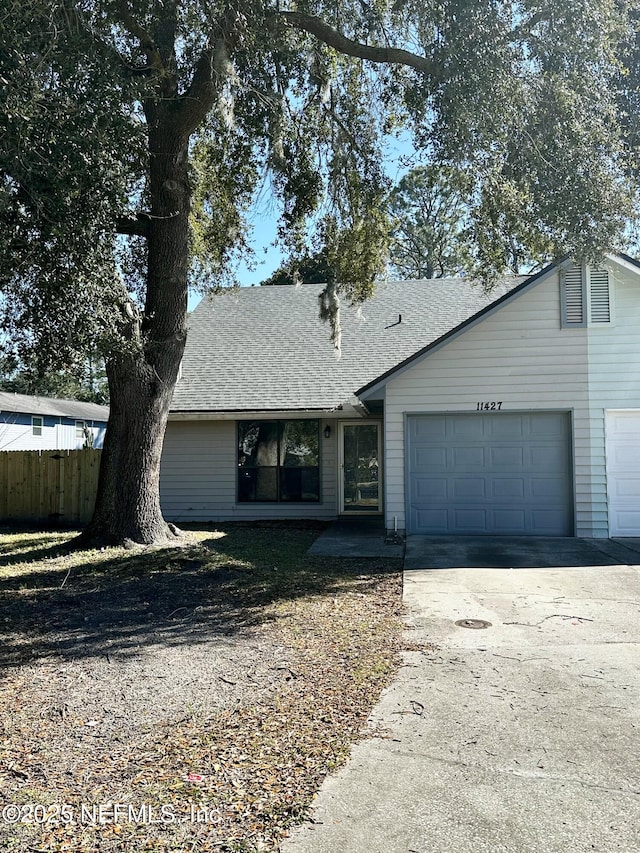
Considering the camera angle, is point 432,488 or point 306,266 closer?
point 432,488

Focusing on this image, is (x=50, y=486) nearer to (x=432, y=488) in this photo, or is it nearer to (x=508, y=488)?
(x=432, y=488)

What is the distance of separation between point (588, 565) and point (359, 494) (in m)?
6.52

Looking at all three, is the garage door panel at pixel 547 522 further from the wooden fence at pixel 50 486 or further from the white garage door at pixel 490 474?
the wooden fence at pixel 50 486

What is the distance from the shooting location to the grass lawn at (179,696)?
294cm

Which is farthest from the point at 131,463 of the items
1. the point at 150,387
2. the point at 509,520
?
the point at 509,520

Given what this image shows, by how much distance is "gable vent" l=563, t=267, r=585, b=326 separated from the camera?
1148 centimetres

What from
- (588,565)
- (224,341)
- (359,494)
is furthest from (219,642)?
(224,341)

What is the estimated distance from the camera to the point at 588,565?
918 cm

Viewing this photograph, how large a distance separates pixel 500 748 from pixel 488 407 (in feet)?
28.5

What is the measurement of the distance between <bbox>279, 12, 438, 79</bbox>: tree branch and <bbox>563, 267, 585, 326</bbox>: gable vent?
15.3 ft

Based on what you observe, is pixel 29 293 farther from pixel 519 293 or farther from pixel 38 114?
pixel 519 293

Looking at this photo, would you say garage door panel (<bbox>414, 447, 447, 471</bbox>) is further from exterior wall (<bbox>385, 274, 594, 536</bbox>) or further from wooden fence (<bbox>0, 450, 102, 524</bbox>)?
wooden fence (<bbox>0, 450, 102, 524</bbox>)

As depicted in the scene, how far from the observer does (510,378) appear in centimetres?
1175

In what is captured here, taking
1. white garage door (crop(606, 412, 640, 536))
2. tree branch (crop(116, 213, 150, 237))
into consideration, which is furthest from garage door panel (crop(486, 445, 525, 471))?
tree branch (crop(116, 213, 150, 237))
